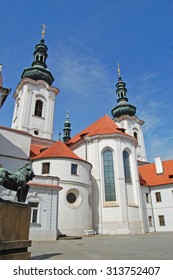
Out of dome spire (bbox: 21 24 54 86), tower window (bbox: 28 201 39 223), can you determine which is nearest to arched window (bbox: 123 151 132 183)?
tower window (bbox: 28 201 39 223)

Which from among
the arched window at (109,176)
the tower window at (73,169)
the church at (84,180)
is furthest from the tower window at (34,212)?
the arched window at (109,176)

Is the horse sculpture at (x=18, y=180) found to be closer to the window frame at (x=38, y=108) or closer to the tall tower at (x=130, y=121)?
the window frame at (x=38, y=108)

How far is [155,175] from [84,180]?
15.5 metres

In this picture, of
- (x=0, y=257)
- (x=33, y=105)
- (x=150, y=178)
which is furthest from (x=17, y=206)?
(x=33, y=105)

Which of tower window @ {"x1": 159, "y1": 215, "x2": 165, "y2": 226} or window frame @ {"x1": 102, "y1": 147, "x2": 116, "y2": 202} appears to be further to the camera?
tower window @ {"x1": 159, "y1": 215, "x2": 165, "y2": 226}

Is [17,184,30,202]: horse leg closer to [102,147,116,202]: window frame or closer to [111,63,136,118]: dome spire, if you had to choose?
Answer: [102,147,116,202]: window frame

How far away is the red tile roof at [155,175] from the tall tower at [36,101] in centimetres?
1686

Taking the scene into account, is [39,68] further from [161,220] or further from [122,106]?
[161,220]

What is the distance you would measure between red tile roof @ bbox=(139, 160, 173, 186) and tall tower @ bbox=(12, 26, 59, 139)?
55.3 ft

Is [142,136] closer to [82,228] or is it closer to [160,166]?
[160,166]

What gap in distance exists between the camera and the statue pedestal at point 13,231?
584cm

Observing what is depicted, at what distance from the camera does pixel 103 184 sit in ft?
80.2

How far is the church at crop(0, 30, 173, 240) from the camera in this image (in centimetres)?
1608
